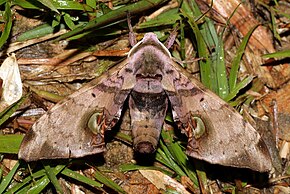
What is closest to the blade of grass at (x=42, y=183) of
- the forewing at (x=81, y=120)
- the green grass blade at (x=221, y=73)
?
the forewing at (x=81, y=120)

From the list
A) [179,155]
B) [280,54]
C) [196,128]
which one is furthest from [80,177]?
[280,54]

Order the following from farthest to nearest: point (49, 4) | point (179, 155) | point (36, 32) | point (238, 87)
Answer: point (238, 87), point (36, 32), point (179, 155), point (49, 4)

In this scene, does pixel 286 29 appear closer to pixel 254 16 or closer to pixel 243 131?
pixel 254 16

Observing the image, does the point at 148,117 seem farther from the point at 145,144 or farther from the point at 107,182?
the point at 107,182

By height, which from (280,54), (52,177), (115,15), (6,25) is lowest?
(52,177)

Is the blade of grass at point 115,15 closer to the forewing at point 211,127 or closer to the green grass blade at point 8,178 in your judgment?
the forewing at point 211,127

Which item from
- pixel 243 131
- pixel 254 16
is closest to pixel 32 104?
pixel 243 131
